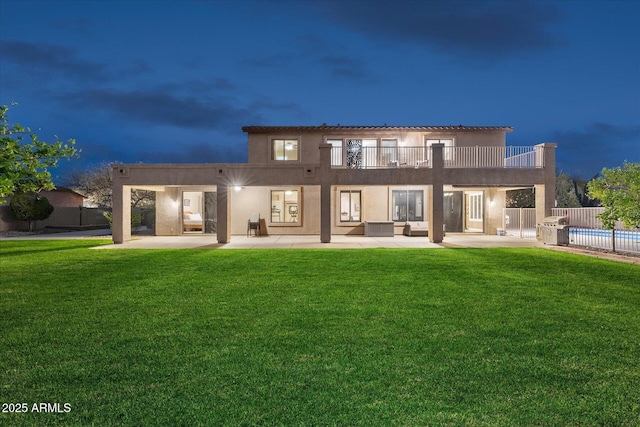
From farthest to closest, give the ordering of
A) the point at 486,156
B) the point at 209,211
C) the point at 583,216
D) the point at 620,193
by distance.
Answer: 1. the point at 209,211
2. the point at 486,156
3. the point at 583,216
4. the point at 620,193

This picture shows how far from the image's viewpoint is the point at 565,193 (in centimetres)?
4744

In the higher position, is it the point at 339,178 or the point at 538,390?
the point at 339,178

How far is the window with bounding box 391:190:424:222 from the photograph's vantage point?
24.3 m

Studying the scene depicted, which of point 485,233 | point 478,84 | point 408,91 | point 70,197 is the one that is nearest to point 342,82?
point 408,91

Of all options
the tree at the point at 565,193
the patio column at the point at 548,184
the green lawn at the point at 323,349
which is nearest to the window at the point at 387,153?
the patio column at the point at 548,184

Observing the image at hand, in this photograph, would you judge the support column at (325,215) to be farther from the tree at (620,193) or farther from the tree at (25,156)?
the tree at (25,156)

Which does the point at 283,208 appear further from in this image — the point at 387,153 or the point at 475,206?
the point at 475,206

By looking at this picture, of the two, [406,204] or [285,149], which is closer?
[406,204]

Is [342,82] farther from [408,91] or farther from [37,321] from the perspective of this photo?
[37,321]

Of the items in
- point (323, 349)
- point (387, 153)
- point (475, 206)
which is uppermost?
point (387, 153)

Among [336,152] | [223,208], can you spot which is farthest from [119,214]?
[336,152]

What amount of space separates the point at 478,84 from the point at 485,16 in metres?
83.6

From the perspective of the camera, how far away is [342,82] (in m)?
148

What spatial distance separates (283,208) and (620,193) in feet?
52.8
